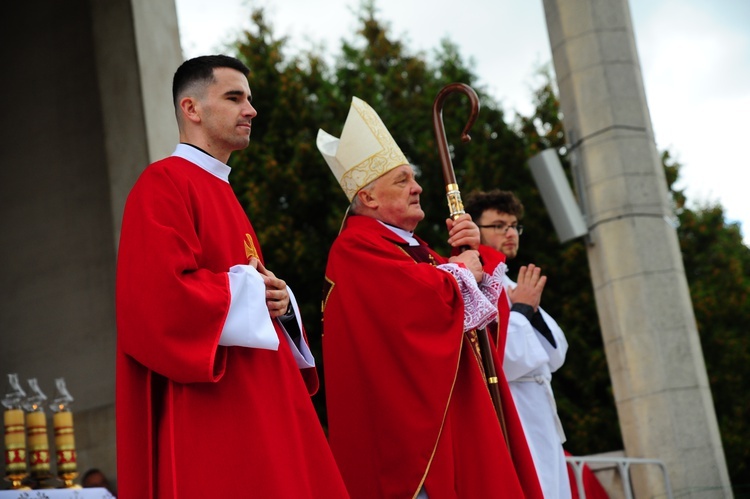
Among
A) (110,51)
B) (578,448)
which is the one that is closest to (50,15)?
(110,51)

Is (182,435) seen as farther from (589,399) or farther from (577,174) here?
(589,399)

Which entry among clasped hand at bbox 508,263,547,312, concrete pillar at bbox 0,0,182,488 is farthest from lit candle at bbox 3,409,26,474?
clasped hand at bbox 508,263,547,312

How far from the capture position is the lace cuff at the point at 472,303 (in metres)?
4.34

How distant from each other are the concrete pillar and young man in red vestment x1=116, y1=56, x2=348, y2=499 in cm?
329

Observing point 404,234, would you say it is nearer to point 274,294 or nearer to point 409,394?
point 409,394

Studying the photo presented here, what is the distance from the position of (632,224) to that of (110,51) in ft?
14.8

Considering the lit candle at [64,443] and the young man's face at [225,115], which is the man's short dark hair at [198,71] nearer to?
the young man's face at [225,115]

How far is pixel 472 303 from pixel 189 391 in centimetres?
159

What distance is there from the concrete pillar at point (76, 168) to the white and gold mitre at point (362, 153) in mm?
1848

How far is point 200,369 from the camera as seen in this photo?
9.85ft

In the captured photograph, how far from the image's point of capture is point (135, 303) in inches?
122

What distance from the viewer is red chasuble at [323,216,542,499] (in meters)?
4.16

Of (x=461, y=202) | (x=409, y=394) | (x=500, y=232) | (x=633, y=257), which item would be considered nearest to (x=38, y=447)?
(x=409, y=394)

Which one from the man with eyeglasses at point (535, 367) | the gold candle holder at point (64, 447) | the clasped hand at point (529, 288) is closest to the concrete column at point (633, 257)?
the man with eyeglasses at point (535, 367)
